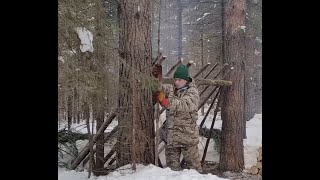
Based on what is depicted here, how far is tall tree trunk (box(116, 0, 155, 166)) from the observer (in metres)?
3.79

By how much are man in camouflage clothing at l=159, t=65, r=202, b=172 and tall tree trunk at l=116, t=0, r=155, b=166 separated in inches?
12.8

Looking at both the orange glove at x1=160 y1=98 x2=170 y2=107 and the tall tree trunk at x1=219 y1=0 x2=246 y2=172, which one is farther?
the tall tree trunk at x1=219 y1=0 x2=246 y2=172

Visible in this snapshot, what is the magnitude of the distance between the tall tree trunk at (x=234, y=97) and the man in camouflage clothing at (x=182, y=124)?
1.67 meters

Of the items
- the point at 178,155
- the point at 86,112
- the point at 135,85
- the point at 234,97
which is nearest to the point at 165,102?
the point at 135,85

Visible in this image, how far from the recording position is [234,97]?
5.81 m

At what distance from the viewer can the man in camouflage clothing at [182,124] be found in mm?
4016

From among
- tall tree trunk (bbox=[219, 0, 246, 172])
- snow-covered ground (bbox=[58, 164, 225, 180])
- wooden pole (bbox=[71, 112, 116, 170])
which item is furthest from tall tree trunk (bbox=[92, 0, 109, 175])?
tall tree trunk (bbox=[219, 0, 246, 172])

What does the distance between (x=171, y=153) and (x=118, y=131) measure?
2.53 ft

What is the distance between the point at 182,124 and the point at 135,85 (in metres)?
0.80

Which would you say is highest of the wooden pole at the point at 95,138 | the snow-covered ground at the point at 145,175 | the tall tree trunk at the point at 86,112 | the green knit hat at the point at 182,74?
the green knit hat at the point at 182,74

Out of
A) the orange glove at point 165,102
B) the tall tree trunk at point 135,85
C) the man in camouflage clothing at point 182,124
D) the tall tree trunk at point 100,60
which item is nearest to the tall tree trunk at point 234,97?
the man in camouflage clothing at point 182,124

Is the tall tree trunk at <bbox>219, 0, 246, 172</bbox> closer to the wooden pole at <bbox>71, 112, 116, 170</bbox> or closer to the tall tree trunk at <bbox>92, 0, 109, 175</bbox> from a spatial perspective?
the wooden pole at <bbox>71, 112, 116, 170</bbox>

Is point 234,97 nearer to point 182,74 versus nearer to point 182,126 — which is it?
point 182,126

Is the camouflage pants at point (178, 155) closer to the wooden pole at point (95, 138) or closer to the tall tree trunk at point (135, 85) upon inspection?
the tall tree trunk at point (135, 85)
